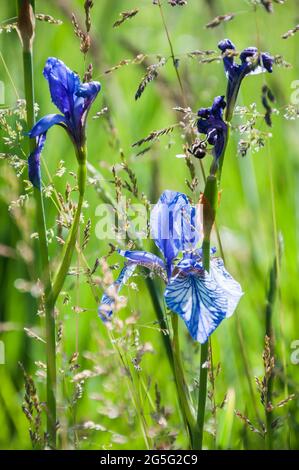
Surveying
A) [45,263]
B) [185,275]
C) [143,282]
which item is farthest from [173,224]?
[143,282]

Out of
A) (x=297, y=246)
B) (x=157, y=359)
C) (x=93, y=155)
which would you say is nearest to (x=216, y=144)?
(x=157, y=359)

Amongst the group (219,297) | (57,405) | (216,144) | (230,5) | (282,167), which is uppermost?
(230,5)

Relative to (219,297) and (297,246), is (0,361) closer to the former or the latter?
(219,297)

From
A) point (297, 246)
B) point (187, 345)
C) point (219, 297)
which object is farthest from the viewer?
point (297, 246)

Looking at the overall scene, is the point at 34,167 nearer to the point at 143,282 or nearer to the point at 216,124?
the point at 216,124

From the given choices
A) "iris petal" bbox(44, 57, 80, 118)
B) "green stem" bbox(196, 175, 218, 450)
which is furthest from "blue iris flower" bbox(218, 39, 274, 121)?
"iris petal" bbox(44, 57, 80, 118)

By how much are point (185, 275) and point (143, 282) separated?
828 mm

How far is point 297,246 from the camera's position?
2.07m

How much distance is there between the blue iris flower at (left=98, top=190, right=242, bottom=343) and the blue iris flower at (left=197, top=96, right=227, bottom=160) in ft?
0.44

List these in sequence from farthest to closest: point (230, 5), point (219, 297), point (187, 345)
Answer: point (230, 5) → point (187, 345) → point (219, 297)

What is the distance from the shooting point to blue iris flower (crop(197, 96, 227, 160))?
112cm

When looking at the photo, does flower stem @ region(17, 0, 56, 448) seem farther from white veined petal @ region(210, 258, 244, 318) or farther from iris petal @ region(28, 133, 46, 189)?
white veined petal @ region(210, 258, 244, 318)

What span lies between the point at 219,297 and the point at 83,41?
431mm

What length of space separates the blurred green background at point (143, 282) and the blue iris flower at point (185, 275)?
0.28ft
